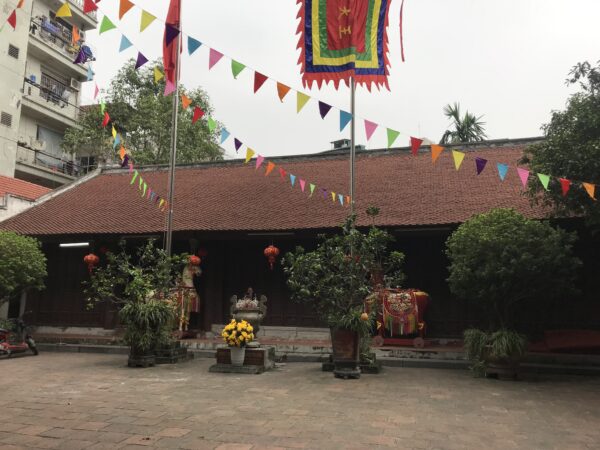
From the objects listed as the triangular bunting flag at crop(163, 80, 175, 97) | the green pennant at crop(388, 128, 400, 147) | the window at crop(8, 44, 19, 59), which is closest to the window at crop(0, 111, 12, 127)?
the window at crop(8, 44, 19, 59)

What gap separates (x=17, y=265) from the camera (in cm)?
1195

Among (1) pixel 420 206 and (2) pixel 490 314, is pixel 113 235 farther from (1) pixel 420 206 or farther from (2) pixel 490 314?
(2) pixel 490 314

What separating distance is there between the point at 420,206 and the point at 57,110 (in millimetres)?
20673

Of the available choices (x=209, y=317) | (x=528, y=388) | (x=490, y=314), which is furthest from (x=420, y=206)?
(x=209, y=317)

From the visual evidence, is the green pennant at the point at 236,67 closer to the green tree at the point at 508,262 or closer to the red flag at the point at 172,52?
the red flag at the point at 172,52

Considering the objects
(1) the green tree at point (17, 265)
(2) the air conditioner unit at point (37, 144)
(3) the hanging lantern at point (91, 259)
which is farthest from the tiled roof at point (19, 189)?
(2) the air conditioner unit at point (37, 144)

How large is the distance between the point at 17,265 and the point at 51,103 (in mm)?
16010

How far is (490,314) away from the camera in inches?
380

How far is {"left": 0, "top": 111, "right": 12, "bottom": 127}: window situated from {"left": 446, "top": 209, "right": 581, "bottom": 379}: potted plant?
2139 cm

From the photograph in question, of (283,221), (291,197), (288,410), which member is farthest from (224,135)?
(288,410)

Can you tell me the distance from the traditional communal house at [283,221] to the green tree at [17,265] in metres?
1.36

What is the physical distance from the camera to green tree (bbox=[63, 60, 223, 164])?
24.1m

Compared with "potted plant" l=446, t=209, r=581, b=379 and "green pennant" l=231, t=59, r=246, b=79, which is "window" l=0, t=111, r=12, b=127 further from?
"potted plant" l=446, t=209, r=581, b=379

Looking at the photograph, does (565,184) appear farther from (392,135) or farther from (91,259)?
(91,259)
